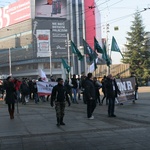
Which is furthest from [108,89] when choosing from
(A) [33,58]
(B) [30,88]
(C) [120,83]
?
(A) [33,58]

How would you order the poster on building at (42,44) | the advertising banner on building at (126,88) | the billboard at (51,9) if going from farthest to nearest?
the billboard at (51,9) < the poster on building at (42,44) < the advertising banner on building at (126,88)

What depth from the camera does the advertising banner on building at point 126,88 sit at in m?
17.6

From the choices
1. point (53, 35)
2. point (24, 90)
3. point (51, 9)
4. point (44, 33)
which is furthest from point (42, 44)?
point (24, 90)

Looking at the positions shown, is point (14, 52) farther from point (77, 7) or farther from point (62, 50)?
point (77, 7)

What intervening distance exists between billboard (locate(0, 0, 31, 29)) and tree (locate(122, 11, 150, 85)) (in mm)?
31843

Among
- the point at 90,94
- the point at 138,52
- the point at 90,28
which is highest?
the point at 90,28

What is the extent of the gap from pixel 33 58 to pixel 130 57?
2965cm

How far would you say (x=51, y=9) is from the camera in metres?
91.9

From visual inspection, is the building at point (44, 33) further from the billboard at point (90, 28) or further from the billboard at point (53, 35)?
the billboard at point (90, 28)

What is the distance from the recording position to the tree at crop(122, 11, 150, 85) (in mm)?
69875

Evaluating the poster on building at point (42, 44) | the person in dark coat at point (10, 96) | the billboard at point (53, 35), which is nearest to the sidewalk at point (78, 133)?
the person in dark coat at point (10, 96)

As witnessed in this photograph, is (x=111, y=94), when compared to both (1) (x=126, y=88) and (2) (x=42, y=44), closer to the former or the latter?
(1) (x=126, y=88)

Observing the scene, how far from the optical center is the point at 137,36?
238ft

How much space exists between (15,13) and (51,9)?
42.8ft
